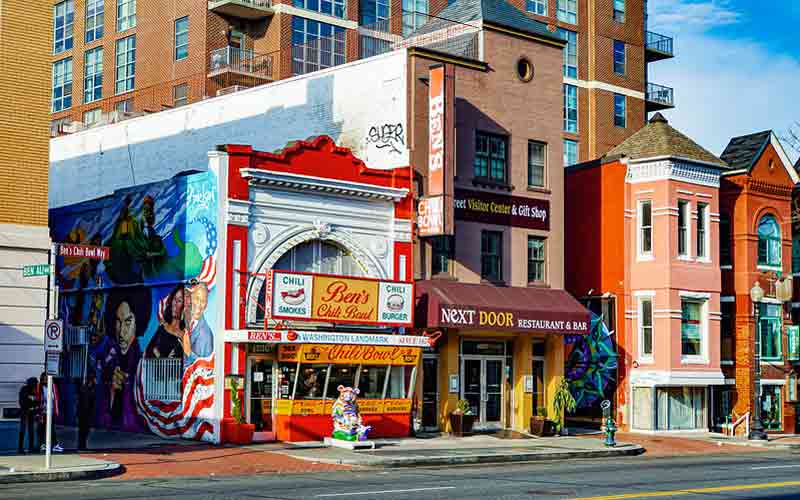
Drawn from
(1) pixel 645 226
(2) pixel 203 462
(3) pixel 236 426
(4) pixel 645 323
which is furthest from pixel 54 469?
(1) pixel 645 226

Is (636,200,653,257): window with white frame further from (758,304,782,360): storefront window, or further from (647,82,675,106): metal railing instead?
(647,82,675,106): metal railing

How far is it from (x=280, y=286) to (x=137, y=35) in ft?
105

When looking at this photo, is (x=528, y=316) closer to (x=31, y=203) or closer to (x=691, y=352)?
(x=691, y=352)

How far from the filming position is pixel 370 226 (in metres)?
33.8

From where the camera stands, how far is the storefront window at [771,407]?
44.0 metres

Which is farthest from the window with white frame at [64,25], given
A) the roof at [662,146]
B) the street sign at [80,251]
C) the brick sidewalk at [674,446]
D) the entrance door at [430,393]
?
the street sign at [80,251]

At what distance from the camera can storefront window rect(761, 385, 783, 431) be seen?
4400 cm

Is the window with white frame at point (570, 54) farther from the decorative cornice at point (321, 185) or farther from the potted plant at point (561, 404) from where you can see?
the decorative cornice at point (321, 185)

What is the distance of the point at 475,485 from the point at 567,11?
51825mm

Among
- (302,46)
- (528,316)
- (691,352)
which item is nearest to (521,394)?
(528,316)

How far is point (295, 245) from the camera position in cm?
3216

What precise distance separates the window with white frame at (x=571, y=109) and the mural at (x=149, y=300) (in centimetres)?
3679

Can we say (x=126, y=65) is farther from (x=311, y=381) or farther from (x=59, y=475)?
(x=59, y=475)

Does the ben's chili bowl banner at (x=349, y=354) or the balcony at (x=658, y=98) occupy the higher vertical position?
the balcony at (x=658, y=98)
